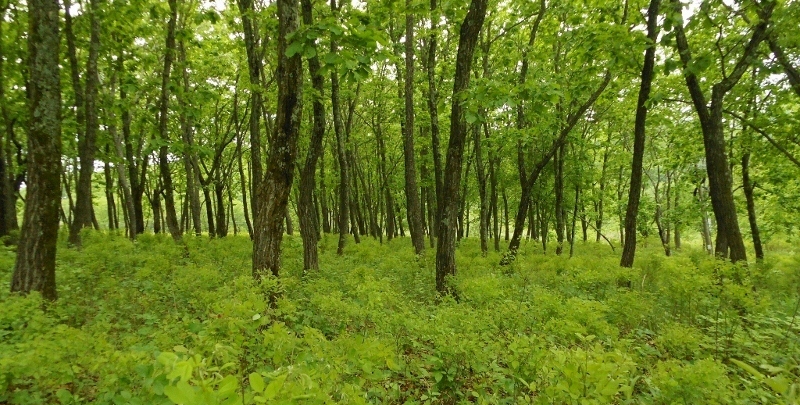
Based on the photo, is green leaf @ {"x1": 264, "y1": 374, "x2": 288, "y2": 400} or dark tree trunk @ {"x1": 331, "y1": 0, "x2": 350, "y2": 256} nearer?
green leaf @ {"x1": 264, "y1": 374, "x2": 288, "y2": 400}

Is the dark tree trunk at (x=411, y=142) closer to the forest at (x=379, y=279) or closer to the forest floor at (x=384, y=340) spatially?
the forest at (x=379, y=279)

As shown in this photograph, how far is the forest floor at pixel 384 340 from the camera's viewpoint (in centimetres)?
283

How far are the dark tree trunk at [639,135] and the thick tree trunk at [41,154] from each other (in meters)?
11.0

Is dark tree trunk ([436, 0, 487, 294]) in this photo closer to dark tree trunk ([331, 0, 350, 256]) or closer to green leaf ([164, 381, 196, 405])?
dark tree trunk ([331, 0, 350, 256])

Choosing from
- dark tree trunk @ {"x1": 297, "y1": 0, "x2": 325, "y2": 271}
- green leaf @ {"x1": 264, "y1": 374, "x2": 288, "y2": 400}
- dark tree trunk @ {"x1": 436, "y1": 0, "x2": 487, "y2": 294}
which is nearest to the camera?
green leaf @ {"x1": 264, "y1": 374, "x2": 288, "y2": 400}

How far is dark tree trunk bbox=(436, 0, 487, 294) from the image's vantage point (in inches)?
283

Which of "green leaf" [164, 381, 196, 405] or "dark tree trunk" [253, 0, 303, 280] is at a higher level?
"dark tree trunk" [253, 0, 303, 280]

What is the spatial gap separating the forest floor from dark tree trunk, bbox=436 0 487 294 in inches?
28.9

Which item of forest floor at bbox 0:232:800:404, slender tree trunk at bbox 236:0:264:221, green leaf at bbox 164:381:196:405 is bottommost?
forest floor at bbox 0:232:800:404

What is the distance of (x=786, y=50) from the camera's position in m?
9.52

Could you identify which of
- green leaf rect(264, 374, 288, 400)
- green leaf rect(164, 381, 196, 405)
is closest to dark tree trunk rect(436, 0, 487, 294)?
green leaf rect(264, 374, 288, 400)

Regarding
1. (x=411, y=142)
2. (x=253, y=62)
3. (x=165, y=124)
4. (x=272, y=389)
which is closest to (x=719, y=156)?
(x=411, y=142)

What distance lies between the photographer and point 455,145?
25.0 feet

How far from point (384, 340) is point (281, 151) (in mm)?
3487
